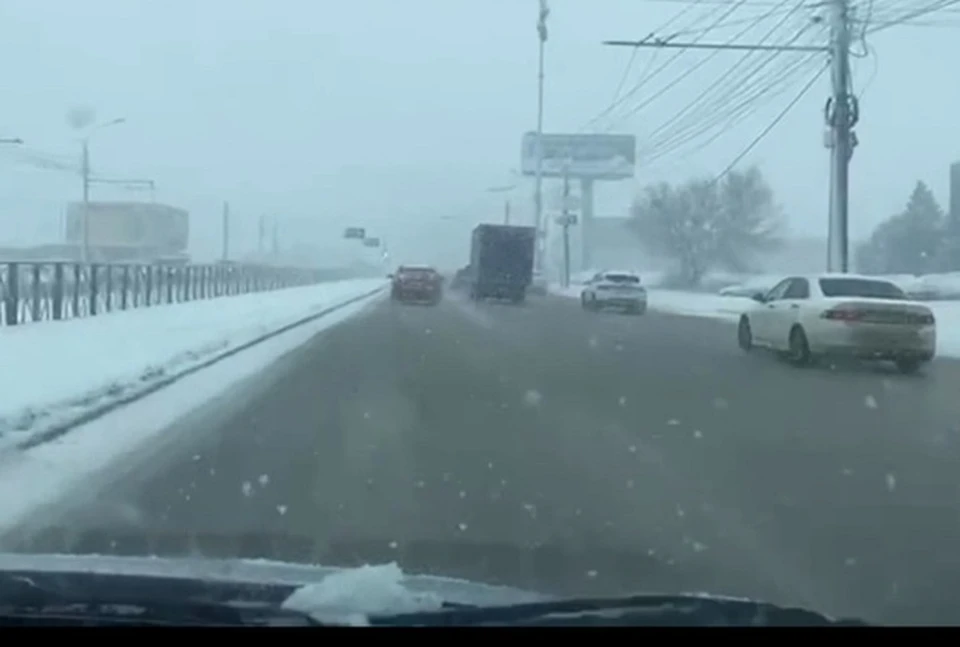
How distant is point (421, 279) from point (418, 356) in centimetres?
3285

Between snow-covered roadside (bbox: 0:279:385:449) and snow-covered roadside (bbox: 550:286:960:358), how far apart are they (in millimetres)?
10520

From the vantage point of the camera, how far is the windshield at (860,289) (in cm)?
2542

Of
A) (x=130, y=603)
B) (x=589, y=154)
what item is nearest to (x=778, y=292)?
(x=130, y=603)

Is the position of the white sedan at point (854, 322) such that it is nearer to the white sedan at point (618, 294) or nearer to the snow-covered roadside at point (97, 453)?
the snow-covered roadside at point (97, 453)

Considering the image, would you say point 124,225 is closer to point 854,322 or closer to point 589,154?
point 589,154

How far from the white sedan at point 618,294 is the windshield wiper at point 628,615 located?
4856 centimetres

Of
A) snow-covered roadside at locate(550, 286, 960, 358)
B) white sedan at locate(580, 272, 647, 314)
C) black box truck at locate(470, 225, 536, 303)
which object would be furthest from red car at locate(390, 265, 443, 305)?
snow-covered roadside at locate(550, 286, 960, 358)

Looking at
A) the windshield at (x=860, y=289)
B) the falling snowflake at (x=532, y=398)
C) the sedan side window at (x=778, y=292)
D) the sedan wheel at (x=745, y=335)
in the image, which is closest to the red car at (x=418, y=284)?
the sedan wheel at (x=745, y=335)

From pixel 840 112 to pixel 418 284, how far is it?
25.5 meters

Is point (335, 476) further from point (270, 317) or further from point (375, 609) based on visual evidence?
point (270, 317)

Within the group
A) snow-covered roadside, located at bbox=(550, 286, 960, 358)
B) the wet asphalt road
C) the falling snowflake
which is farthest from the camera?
snow-covered roadside, located at bbox=(550, 286, 960, 358)

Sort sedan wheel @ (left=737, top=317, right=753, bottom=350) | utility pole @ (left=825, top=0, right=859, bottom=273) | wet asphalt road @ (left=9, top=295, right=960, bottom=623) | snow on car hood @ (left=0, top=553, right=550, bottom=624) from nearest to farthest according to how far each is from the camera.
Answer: snow on car hood @ (left=0, top=553, right=550, bottom=624) < wet asphalt road @ (left=9, top=295, right=960, bottom=623) < sedan wheel @ (left=737, top=317, right=753, bottom=350) < utility pole @ (left=825, top=0, right=859, bottom=273)

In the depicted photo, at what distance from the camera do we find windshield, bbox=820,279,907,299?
25.4 m

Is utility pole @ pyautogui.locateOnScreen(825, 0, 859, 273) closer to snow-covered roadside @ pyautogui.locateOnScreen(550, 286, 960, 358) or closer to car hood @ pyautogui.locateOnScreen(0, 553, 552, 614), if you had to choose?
snow-covered roadside @ pyautogui.locateOnScreen(550, 286, 960, 358)
